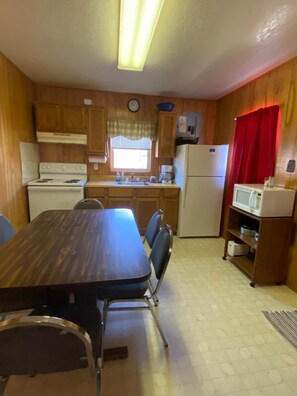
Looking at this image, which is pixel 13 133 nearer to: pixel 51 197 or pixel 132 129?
pixel 51 197

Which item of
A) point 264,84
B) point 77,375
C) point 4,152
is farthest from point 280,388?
point 4,152

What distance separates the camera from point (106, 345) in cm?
162

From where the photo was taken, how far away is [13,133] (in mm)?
2877

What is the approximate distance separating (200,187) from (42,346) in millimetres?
3223

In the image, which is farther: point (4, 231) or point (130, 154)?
point (130, 154)

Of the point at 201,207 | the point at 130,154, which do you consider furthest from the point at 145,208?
the point at 130,154

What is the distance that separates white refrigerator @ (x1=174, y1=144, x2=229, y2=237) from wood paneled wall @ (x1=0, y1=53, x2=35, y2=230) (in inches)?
96.0

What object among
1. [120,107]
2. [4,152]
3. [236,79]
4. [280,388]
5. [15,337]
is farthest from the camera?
[120,107]

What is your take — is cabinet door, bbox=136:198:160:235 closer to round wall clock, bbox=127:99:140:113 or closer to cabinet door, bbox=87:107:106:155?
cabinet door, bbox=87:107:106:155

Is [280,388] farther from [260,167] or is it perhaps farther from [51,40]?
[51,40]

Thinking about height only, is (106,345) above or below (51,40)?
below

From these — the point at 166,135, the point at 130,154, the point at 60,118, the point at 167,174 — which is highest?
the point at 60,118

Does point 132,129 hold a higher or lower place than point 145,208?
higher

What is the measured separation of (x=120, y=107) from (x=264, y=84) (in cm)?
227
